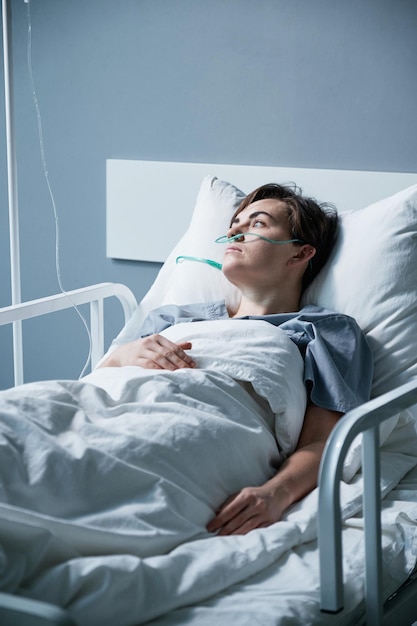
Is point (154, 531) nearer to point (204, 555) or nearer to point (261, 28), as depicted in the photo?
point (204, 555)

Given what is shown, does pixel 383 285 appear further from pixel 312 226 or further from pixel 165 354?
pixel 165 354

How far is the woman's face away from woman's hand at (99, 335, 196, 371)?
27 cm

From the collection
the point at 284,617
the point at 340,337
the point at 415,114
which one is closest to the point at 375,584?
the point at 284,617

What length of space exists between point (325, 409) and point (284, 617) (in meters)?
0.68

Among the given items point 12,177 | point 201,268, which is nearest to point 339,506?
point 201,268

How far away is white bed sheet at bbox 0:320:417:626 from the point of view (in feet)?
4.53

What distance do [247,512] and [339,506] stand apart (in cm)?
35

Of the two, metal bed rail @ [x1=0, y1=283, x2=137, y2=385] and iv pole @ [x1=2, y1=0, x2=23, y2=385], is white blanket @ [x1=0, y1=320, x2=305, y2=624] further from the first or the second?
iv pole @ [x1=2, y1=0, x2=23, y2=385]

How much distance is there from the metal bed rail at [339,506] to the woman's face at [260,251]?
2.49ft

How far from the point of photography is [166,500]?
5.21 ft

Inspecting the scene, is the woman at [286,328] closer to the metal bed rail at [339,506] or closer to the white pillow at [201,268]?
the white pillow at [201,268]

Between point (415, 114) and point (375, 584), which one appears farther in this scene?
point (415, 114)

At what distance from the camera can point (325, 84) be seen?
2.73 metres

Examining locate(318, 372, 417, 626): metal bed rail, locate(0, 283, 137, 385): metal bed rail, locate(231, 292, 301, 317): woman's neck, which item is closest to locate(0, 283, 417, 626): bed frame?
locate(318, 372, 417, 626): metal bed rail
